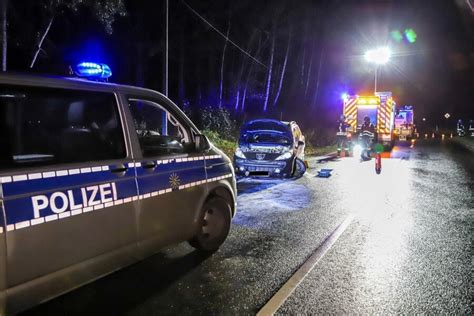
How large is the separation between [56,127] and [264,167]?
8.51m

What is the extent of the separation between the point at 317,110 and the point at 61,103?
146ft

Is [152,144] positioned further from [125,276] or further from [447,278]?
[447,278]

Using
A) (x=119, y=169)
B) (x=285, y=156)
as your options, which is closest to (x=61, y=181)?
(x=119, y=169)

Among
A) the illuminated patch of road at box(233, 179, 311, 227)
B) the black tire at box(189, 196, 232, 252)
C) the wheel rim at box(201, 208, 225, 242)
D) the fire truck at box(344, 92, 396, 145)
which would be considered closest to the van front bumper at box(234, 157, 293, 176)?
the illuminated patch of road at box(233, 179, 311, 227)

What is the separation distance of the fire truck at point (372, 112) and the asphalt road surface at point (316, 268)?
15.0 m

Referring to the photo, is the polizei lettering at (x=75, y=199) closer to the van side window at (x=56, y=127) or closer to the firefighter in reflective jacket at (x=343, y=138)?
the van side window at (x=56, y=127)

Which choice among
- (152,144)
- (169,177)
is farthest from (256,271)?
(152,144)

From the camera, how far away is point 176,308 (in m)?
4.04

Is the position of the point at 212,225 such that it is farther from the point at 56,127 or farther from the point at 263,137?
the point at 263,137

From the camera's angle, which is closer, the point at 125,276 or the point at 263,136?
the point at 125,276

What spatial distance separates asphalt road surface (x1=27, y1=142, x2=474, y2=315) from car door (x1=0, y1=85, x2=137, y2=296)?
0.68 meters

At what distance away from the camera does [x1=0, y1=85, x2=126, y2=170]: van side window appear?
10.6 ft

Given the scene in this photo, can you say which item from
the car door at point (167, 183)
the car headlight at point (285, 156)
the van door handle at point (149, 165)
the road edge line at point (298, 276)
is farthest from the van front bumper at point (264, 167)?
the van door handle at point (149, 165)

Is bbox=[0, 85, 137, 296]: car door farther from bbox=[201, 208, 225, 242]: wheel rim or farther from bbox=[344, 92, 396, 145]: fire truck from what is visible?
bbox=[344, 92, 396, 145]: fire truck
